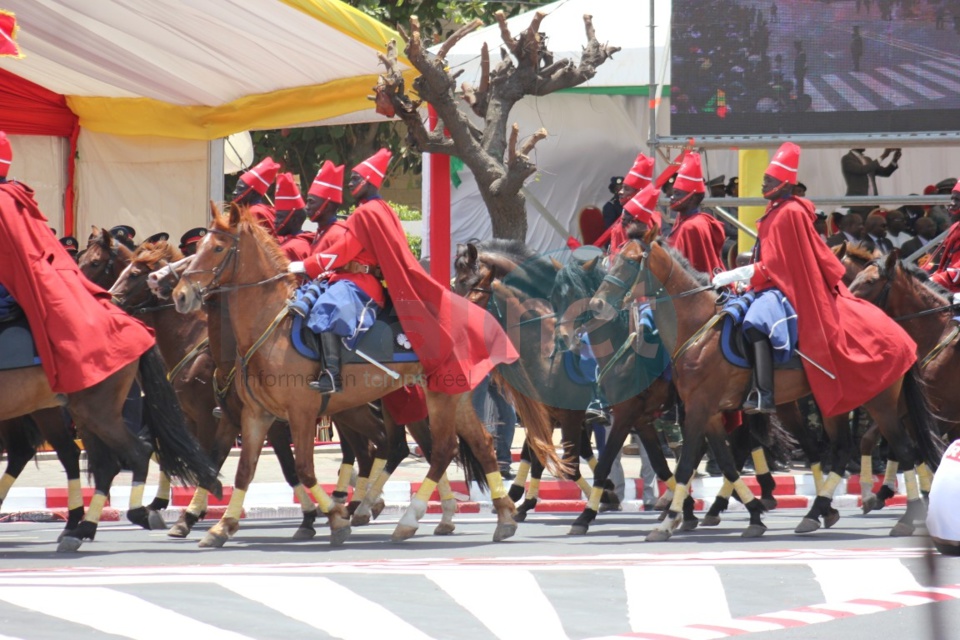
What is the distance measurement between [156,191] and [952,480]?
14.8m

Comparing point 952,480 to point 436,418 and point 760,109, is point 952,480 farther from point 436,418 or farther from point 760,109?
point 760,109

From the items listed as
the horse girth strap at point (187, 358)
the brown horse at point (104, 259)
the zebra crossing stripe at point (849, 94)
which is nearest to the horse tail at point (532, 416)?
the horse girth strap at point (187, 358)

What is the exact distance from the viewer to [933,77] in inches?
602

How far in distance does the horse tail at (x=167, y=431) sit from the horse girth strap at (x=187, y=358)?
53.7 inches

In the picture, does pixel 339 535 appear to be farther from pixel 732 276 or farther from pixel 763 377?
pixel 732 276

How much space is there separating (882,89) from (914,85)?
0.95 ft

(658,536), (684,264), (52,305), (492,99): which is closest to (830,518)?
(658,536)

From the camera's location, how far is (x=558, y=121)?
70.4 feet

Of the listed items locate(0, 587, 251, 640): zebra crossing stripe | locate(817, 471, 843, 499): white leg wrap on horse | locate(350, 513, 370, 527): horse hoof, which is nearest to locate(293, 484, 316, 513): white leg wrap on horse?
locate(350, 513, 370, 527): horse hoof

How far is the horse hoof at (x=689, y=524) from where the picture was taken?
12.6 meters

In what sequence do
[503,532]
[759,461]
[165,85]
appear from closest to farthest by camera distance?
[503,532]
[759,461]
[165,85]

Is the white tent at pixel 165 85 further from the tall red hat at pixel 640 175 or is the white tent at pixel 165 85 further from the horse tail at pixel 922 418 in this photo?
the horse tail at pixel 922 418

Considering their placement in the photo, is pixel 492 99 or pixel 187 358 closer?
pixel 187 358

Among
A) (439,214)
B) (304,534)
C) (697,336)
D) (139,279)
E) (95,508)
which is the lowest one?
(304,534)
